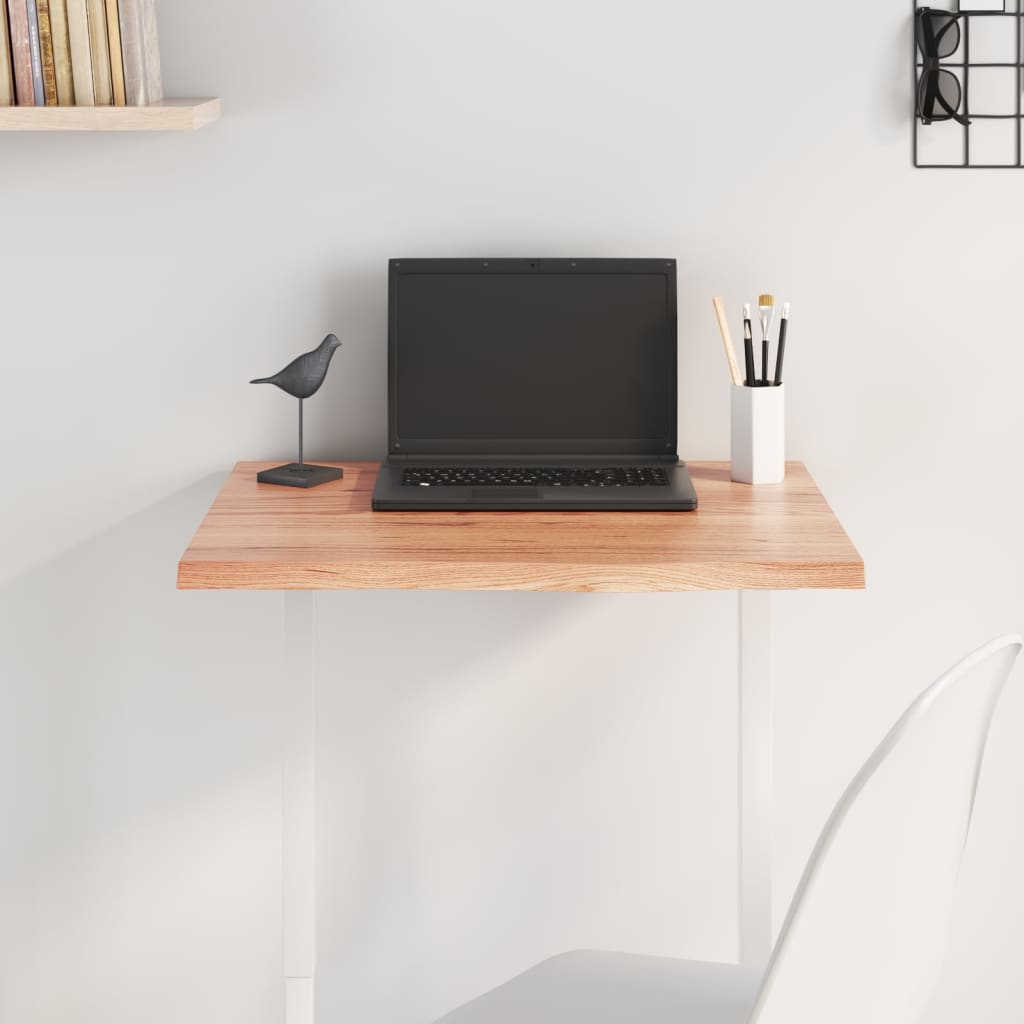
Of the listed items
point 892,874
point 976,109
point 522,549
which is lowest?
point 892,874

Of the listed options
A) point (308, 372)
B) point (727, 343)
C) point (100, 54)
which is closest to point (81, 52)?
point (100, 54)

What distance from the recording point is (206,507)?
1684 mm

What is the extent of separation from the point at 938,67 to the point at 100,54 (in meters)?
0.96

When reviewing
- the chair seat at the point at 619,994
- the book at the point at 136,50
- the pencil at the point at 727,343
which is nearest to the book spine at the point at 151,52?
the book at the point at 136,50

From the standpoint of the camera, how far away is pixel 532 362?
5.15ft

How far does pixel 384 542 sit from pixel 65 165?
2.28 ft

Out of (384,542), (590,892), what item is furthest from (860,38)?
(590,892)

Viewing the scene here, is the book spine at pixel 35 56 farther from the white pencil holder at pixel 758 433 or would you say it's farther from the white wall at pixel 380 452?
the white pencil holder at pixel 758 433

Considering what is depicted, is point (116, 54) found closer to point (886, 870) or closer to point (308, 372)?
point (308, 372)

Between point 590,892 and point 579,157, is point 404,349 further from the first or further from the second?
point 590,892

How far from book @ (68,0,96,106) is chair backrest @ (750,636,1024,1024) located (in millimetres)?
1101

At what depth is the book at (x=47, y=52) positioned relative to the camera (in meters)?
1.42

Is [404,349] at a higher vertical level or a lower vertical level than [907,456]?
higher

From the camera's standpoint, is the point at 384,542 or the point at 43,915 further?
the point at 43,915
